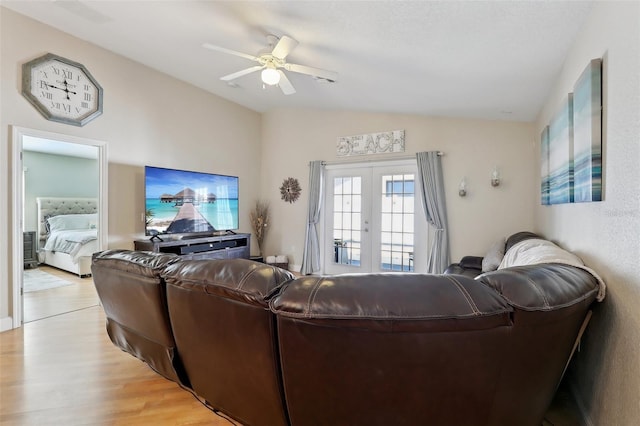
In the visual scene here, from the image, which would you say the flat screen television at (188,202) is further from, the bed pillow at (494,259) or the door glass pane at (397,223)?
the bed pillow at (494,259)

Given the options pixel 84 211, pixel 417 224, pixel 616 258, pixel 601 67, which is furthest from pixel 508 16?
pixel 84 211

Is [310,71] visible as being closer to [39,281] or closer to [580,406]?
[580,406]

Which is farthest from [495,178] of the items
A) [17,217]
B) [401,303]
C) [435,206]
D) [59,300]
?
[59,300]

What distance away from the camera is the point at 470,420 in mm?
1055

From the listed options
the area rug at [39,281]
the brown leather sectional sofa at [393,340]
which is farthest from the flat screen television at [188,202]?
the brown leather sectional sofa at [393,340]

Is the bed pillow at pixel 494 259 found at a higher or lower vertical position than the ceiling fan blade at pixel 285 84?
lower

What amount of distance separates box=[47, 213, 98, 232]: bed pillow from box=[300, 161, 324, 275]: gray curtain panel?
13.7ft

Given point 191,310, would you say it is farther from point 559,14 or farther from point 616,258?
point 559,14

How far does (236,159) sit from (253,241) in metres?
1.66

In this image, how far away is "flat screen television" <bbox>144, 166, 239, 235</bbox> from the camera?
3.91 meters

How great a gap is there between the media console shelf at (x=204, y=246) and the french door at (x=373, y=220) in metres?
1.53

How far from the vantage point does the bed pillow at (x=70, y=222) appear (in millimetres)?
5770

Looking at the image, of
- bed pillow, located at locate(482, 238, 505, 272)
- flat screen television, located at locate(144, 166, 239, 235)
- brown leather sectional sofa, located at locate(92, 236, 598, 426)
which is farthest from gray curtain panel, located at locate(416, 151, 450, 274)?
flat screen television, located at locate(144, 166, 239, 235)

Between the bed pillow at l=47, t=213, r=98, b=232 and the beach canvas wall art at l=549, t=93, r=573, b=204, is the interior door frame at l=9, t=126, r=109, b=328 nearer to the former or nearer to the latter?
the bed pillow at l=47, t=213, r=98, b=232
